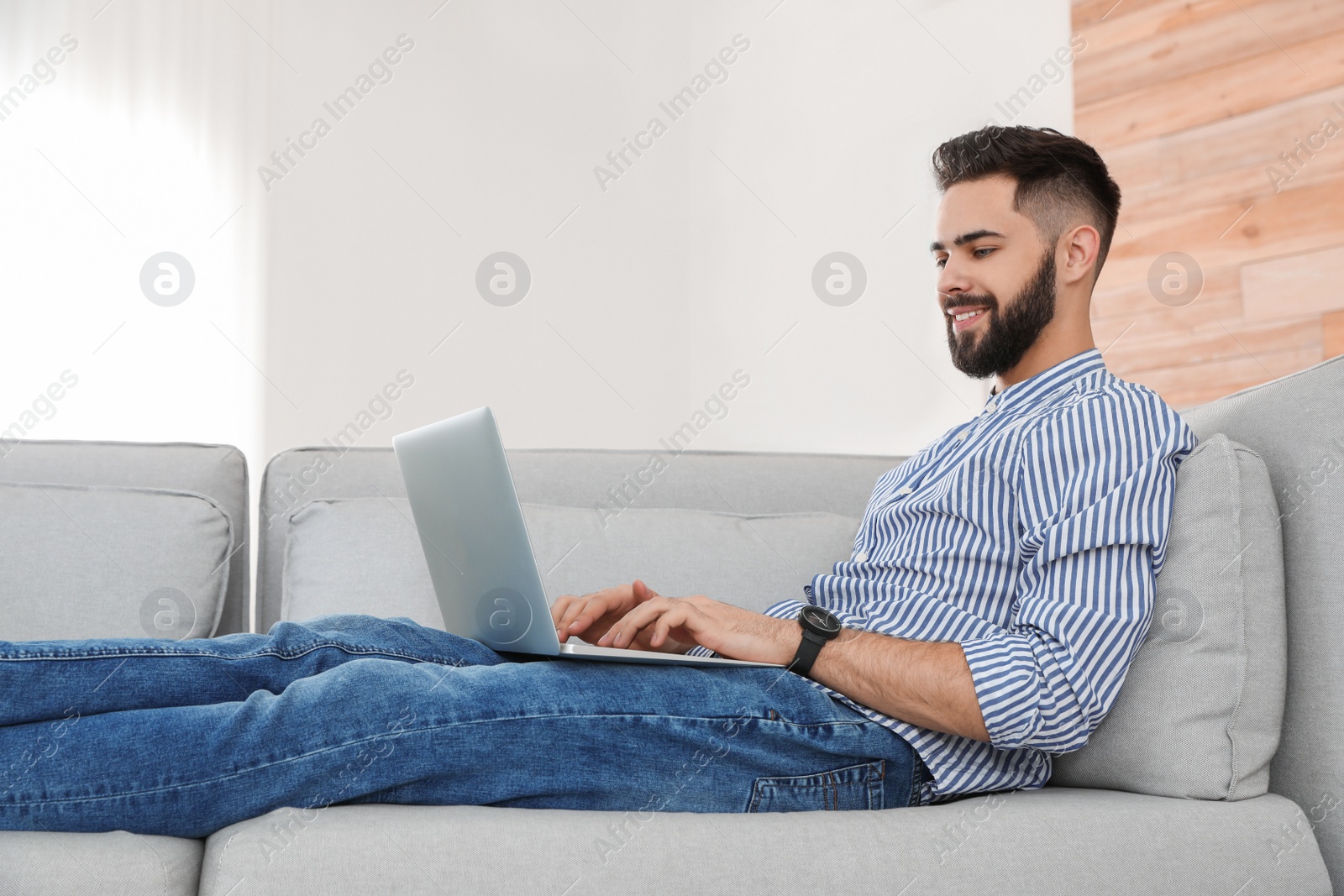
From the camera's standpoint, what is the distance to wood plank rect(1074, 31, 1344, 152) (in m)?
2.43

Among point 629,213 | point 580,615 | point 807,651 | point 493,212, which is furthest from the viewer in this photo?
point 629,213

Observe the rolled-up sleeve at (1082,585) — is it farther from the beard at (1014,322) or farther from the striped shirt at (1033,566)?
the beard at (1014,322)

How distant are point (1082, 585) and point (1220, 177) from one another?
1.92 meters

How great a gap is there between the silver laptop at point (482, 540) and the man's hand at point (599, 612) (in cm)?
12

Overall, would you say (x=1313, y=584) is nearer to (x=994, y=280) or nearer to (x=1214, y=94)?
(x=994, y=280)

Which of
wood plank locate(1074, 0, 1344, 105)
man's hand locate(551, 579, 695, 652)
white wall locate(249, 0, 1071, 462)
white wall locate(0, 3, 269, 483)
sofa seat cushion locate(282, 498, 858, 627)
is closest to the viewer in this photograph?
man's hand locate(551, 579, 695, 652)

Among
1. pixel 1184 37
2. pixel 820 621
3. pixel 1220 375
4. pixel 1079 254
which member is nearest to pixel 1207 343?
pixel 1220 375

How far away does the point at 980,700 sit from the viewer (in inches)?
40.9

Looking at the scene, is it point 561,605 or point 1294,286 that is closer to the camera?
point 561,605

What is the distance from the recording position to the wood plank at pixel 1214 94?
7.98ft

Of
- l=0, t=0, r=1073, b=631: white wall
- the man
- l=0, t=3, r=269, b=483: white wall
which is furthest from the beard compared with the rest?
l=0, t=3, r=269, b=483: white wall

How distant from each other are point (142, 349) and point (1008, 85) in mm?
2574

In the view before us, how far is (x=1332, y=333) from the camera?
2.38 metres

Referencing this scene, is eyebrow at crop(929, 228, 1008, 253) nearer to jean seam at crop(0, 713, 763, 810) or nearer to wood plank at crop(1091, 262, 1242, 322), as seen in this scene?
jean seam at crop(0, 713, 763, 810)
